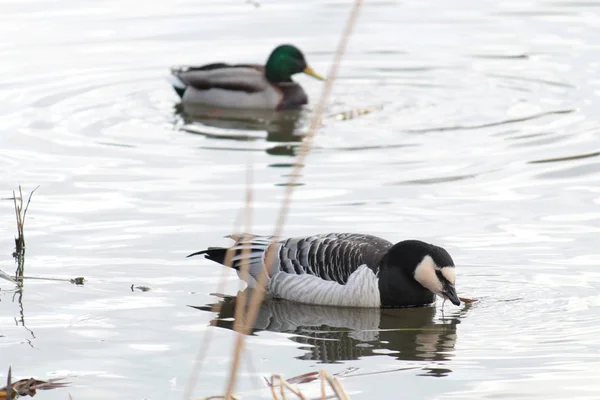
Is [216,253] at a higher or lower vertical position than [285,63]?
lower

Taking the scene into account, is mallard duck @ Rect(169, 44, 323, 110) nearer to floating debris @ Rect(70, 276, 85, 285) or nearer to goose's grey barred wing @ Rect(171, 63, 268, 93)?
goose's grey barred wing @ Rect(171, 63, 268, 93)

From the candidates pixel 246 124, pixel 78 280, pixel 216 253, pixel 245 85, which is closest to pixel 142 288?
pixel 78 280

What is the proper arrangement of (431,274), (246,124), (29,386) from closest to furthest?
1. (29,386)
2. (431,274)
3. (246,124)

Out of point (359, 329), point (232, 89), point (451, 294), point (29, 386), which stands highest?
point (232, 89)

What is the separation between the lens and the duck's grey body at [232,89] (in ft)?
56.2

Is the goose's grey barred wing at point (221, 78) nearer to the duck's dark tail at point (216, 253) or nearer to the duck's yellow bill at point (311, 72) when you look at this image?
the duck's yellow bill at point (311, 72)

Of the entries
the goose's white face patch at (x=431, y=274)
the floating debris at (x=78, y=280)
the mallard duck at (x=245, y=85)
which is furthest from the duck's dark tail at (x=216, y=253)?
the mallard duck at (x=245, y=85)

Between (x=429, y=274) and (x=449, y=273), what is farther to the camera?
(x=429, y=274)

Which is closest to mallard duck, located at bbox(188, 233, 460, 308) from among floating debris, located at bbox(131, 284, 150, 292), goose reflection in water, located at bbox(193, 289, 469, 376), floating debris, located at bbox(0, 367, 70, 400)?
goose reflection in water, located at bbox(193, 289, 469, 376)

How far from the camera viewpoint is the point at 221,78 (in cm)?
1723

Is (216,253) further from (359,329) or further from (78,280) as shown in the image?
(359,329)

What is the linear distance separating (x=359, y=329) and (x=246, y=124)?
291 inches

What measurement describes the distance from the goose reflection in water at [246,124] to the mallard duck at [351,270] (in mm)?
4481

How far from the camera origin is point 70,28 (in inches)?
810
